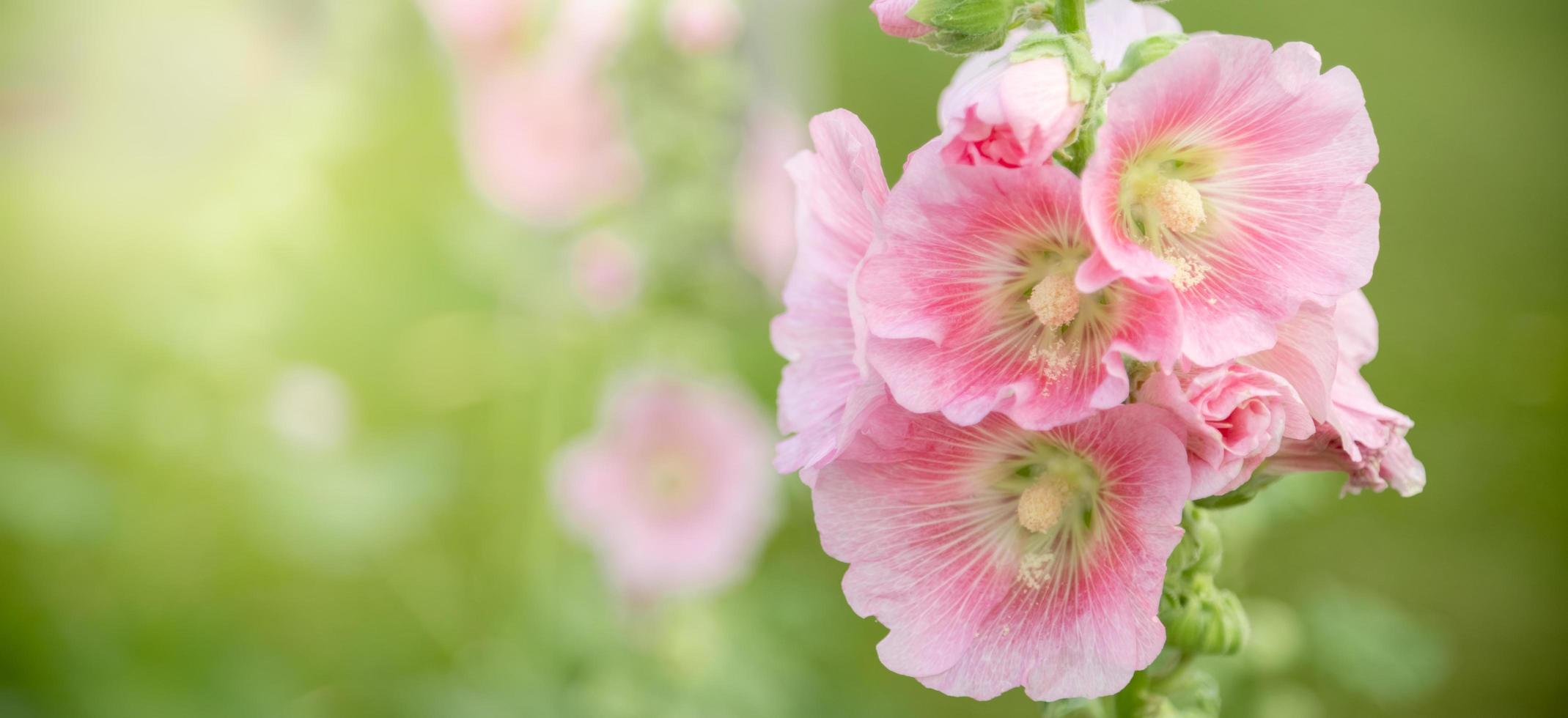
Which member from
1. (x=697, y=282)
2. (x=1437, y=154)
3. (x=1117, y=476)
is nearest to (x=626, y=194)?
(x=697, y=282)

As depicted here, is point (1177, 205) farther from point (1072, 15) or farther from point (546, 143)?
point (546, 143)

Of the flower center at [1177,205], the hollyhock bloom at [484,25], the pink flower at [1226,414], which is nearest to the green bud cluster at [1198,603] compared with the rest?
the pink flower at [1226,414]

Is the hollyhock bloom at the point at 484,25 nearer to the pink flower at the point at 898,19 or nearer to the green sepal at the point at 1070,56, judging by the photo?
the pink flower at the point at 898,19

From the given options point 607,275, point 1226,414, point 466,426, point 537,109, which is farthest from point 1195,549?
point 466,426

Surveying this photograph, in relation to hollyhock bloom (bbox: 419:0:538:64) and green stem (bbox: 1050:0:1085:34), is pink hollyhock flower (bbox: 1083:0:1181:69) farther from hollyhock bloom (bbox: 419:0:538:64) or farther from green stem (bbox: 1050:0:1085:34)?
hollyhock bloom (bbox: 419:0:538:64)

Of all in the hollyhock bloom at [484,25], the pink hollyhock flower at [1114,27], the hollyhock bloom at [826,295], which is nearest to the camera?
the hollyhock bloom at [826,295]

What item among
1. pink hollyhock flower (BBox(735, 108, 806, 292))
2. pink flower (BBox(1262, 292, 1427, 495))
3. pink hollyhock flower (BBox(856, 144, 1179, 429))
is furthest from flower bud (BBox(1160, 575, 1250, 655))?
pink hollyhock flower (BBox(735, 108, 806, 292))
